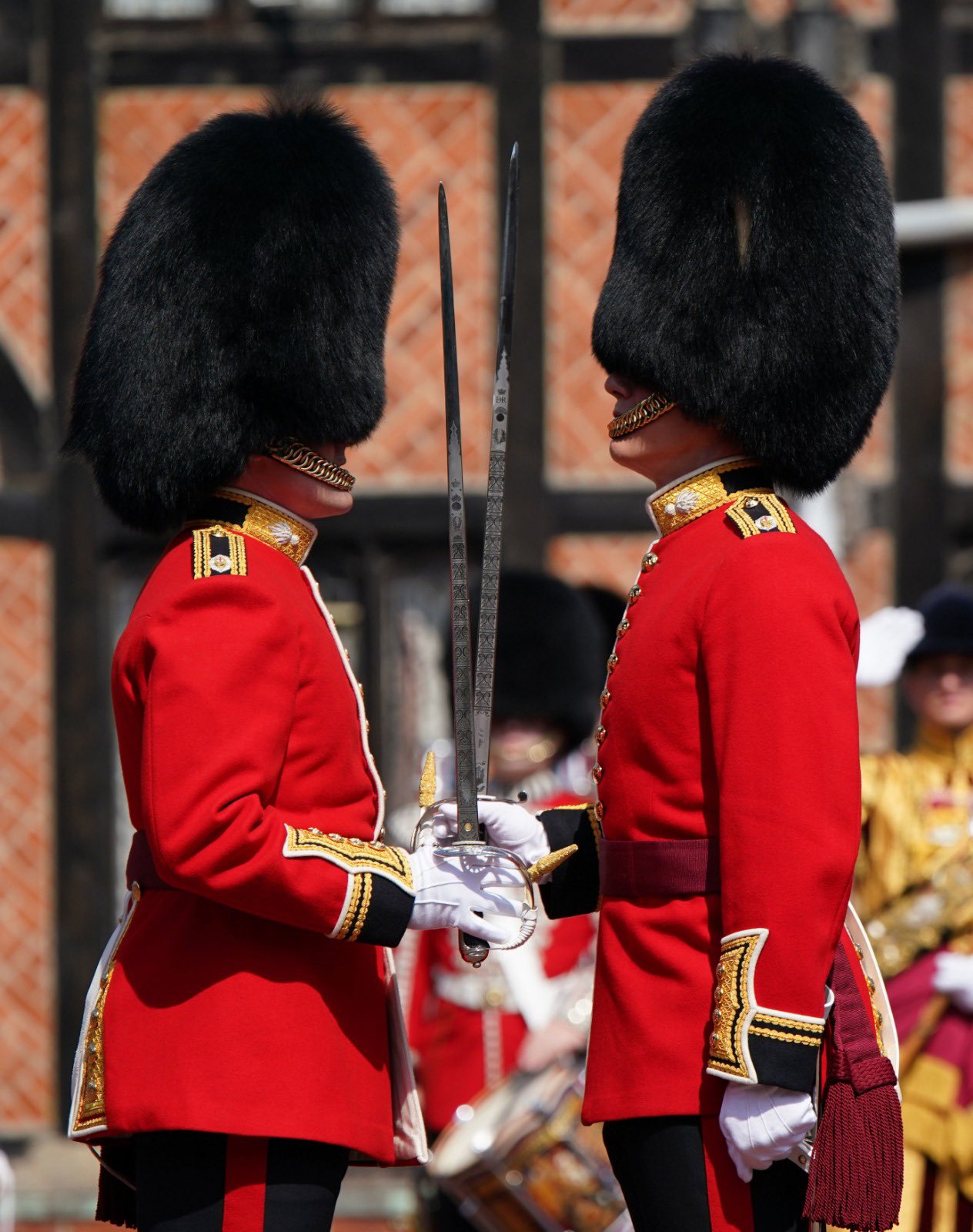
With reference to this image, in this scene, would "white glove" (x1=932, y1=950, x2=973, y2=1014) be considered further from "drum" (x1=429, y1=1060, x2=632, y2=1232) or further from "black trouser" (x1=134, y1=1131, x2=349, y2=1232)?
"black trouser" (x1=134, y1=1131, x2=349, y2=1232)

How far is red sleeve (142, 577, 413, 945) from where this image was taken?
2629 millimetres

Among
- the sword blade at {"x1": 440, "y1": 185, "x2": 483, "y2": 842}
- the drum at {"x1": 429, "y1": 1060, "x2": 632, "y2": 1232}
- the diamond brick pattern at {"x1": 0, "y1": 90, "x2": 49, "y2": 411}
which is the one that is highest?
the diamond brick pattern at {"x1": 0, "y1": 90, "x2": 49, "y2": 411}

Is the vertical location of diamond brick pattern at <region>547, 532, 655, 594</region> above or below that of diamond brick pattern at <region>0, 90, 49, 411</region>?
below

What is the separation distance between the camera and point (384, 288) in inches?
123

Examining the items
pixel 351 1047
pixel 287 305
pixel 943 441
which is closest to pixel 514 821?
pixel 351 1047

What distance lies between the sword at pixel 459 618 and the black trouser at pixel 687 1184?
13.5 inches

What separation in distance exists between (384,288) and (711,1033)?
128 centimetres

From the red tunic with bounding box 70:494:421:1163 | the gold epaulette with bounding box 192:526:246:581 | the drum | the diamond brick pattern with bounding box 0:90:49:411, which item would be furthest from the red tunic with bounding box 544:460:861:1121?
the diamond brick pattern with bounding box 0:90:49:411

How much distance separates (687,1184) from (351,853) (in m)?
0.64

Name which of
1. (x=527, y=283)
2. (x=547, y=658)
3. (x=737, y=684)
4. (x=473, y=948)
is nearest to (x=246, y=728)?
(x=473, y=948)

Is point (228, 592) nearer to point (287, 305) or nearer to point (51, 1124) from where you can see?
point (287, 305)

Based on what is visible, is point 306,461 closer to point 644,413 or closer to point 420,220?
point 644,413

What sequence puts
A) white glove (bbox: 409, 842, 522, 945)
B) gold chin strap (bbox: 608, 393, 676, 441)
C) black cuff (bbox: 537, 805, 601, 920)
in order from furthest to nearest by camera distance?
black cuff (bbox: 537, 805, 601, 920) → gold chin strap (bbox: 608, 393, 676, 441) → white glove (bbox: 409, 842, 522, 945)

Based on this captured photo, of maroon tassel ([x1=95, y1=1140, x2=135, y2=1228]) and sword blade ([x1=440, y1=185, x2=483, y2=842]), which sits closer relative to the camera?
sword blade ([x1=440, y1=185, x2=483, y2=842])
